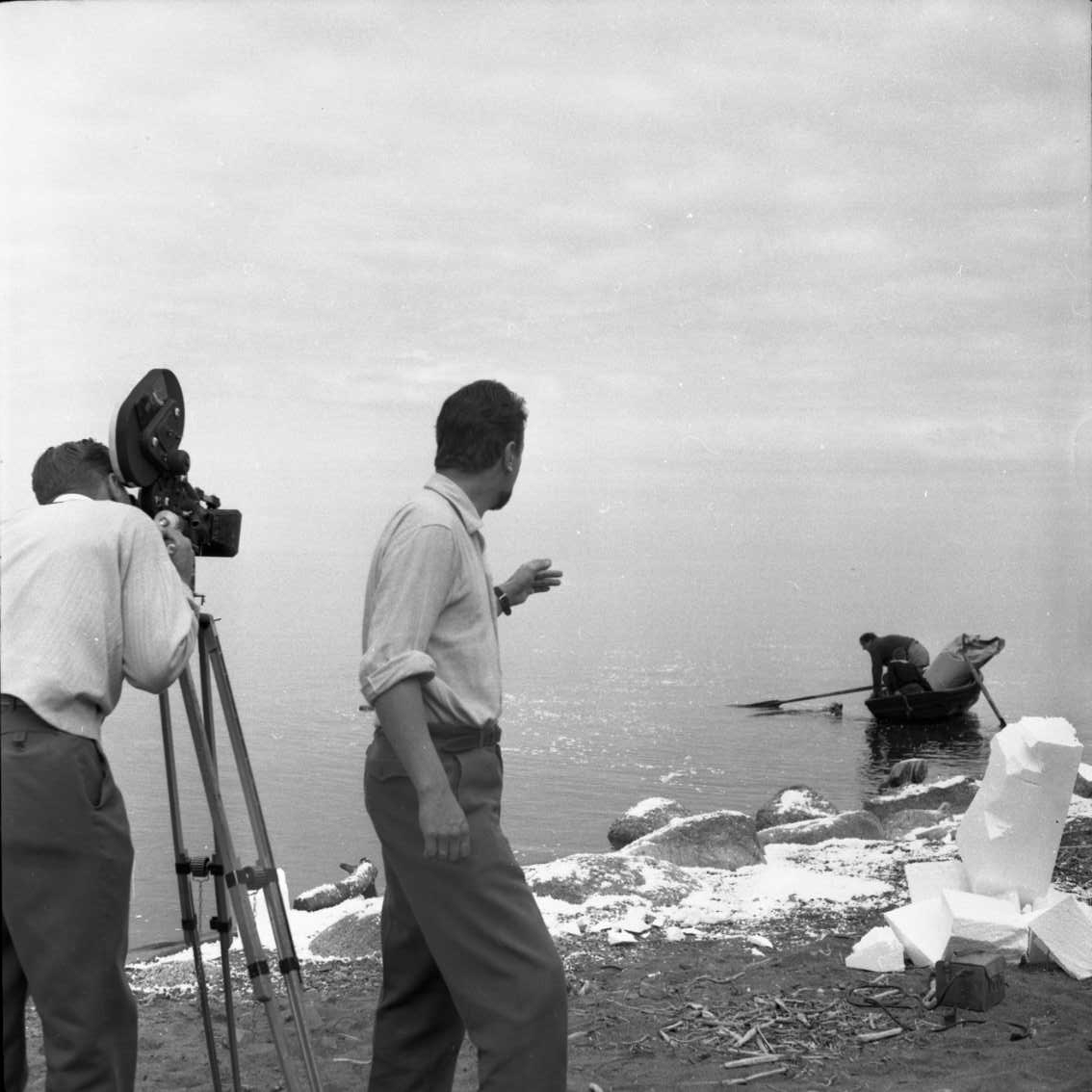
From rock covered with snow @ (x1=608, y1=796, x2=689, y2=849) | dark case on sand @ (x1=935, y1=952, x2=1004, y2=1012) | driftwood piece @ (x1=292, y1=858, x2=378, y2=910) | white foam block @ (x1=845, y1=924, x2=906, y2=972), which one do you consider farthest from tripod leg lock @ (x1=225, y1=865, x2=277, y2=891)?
rock covered with snow @ (x1=608, y1=796, x2=689, y2=849)

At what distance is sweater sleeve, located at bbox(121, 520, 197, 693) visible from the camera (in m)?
2.62

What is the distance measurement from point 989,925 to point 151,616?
11.3 feet

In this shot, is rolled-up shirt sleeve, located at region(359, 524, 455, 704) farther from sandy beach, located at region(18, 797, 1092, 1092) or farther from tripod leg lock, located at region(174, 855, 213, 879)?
sandy beach, located at region(18, 797, 1092, 1092)

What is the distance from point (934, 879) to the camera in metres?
5.61

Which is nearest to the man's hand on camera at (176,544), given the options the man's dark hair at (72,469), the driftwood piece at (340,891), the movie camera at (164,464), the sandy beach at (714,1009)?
the movie camera at (164,464)

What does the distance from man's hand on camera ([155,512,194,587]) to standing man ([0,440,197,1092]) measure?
109 mm

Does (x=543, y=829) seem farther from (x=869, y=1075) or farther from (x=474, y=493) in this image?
(x=474, y=493)

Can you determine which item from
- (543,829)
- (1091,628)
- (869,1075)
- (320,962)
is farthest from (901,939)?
(543,829)

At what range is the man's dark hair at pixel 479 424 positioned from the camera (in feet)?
9.28

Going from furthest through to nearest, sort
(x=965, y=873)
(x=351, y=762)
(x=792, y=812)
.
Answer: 1. (x=351, y=762)
2. (x=792, y=812)
3. (x=965, y=873)

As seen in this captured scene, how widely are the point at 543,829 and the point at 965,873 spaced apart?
7.81 metres

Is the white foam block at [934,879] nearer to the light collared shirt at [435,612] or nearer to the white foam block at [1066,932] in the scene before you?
the white foam block at [1066,932]

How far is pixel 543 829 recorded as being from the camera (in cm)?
1298

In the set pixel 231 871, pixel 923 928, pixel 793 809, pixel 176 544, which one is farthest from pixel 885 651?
pixel 176 544
